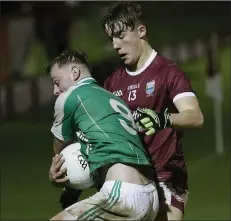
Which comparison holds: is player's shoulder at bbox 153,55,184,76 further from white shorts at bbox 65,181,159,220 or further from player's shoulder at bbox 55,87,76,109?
white shorts at bbox 65,181,159,220

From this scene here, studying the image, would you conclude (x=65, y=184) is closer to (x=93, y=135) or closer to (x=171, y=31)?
(x=93, y=135)

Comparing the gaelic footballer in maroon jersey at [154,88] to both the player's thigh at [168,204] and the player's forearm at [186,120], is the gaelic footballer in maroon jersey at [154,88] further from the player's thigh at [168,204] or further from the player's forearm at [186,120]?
the player's forearm at [186,120]

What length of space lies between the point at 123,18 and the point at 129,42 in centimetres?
14

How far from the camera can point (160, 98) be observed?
4.65m

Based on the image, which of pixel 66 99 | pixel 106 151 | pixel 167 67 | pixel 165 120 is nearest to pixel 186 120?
pixel 165 120

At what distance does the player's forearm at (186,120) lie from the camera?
421 centimetres

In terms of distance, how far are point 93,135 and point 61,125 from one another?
24 centimetres

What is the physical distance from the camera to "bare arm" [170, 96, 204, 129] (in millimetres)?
4215

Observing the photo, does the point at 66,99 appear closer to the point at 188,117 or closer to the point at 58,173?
the point at 58,173

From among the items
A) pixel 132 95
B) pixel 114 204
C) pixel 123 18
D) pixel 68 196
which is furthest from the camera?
pixel 68 196

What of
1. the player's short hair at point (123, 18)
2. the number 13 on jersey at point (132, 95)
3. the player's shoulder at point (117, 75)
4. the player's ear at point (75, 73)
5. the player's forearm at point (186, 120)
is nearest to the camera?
the player's forearm at point (186, 120)

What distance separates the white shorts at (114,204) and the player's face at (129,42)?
80 cm

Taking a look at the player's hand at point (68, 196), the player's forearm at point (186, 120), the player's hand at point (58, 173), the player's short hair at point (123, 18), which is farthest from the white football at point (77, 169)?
the player's short hair at point (123, 18)

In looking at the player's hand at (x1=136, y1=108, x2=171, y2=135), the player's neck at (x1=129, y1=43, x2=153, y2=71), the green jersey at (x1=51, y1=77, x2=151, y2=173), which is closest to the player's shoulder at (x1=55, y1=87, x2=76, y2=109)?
the green jersey at (x1=51, y1=77, x2=151, y2=173)
